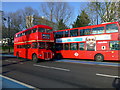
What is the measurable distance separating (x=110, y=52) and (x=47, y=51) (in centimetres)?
693

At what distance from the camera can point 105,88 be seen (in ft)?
17.5

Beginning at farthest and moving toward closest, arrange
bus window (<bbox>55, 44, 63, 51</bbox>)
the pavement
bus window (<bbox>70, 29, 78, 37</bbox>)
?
bus window (<bbox>55, 44, 63, 51</bbox>), bus window (<bbox>70, 29, 78, 37</bbox>), the pavement

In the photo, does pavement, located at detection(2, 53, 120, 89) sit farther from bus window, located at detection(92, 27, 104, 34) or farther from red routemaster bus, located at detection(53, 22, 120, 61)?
bus window, located at detection(92, 27, 104, 34)

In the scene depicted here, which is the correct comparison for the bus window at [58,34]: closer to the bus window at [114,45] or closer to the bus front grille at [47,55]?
the bus front grille at [47,55]

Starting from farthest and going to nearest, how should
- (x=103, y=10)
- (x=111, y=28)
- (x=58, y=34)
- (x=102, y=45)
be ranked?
1. (x=103, y=10)
2. (x=58, y=34)
3. (x=102, y=45)
4. (x=111, y=28)

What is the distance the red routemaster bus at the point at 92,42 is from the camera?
12.8m

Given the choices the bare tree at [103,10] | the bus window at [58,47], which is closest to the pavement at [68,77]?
the bus window at [58,47]

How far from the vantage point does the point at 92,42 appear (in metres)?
14.2

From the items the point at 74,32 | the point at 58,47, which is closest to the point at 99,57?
the point at 74,32

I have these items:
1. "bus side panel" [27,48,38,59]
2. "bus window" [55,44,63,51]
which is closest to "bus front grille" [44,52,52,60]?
"bus side panel" [27,48,38,59]

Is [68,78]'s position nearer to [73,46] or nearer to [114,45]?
[114,45]

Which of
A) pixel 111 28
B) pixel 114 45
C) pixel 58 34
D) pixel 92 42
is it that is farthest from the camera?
pixel 58 34

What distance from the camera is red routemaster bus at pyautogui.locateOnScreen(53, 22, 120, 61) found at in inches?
504

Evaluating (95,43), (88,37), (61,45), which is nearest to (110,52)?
(95,43)
